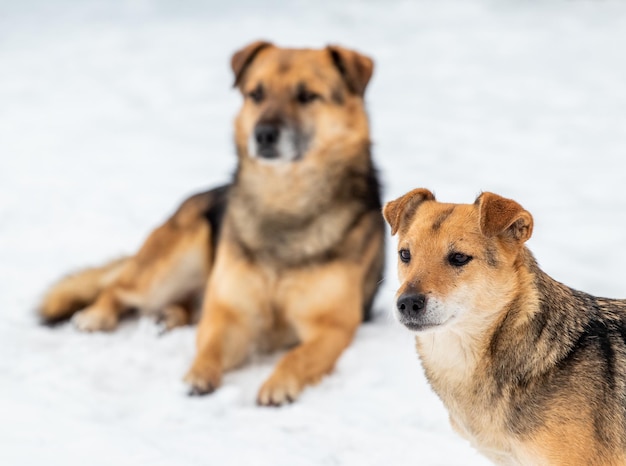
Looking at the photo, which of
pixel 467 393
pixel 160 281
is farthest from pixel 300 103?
pixel 467 393

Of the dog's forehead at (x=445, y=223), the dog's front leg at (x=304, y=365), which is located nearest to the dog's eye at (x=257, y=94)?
the dog's front leg at (x=304, y=365)

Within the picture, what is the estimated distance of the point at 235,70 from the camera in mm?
6043

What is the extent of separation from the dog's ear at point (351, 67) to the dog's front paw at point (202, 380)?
7.09 ft

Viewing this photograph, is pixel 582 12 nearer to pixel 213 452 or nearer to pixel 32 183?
pixel 32 183

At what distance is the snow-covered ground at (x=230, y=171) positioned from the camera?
4.43m

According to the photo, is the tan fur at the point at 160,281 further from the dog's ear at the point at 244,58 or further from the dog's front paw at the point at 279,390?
the dog's front paw at the point at 279,390

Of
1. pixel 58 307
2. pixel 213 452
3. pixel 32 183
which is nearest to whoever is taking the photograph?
pixel 213 452

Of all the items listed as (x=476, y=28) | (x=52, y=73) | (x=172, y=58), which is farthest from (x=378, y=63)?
(x=52, y=73)

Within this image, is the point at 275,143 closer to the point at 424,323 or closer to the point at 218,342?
the point at 218,342

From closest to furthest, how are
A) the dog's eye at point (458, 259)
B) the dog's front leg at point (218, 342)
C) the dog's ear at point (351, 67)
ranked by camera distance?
the dog's eye at point (458, 259)
the dog's front leg at point (218, 342)
the dog's ear at point (351, 67)

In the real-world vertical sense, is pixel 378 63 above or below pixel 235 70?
below

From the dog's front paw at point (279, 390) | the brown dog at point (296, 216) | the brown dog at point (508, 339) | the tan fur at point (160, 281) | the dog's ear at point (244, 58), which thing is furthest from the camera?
the tan fur at point (160, 281)

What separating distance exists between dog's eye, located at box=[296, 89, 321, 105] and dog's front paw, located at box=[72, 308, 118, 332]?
215 cm

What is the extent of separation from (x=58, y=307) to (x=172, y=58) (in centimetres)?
1044
